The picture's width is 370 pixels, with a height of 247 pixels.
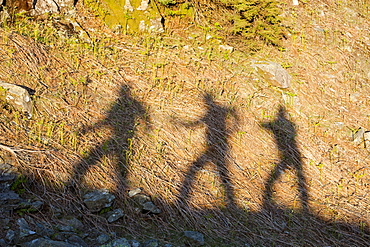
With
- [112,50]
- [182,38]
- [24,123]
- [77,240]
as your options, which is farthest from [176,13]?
[77,240]

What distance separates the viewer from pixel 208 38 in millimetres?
6770

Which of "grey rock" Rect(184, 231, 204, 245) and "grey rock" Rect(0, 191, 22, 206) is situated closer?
"grey rock" Rect(0, 191, 22, 206)

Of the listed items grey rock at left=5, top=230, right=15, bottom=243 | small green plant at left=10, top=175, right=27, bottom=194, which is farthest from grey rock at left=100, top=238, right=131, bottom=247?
small green plant at left=10, top=175, right=27, bottom=194

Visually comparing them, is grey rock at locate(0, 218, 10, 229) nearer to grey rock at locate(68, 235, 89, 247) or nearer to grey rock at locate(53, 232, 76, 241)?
grey rock at locate(53, 232, 76, 241)

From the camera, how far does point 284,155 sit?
5117 millimetres

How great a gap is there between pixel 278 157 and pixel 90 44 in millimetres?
3533

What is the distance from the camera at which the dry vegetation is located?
12.3ft

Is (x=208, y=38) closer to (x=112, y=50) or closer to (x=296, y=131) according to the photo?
(x=112, y=50)

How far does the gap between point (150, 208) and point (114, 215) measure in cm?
38

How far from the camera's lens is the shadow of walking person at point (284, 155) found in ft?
14.8

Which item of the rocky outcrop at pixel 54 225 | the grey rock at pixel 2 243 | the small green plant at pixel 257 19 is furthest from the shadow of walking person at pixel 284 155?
the grey rock at pixel 2 243

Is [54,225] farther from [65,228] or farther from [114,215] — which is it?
[114,215]

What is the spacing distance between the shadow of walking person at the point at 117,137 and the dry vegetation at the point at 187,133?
0.05ft

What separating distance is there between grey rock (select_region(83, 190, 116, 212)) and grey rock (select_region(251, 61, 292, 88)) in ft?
12.8
